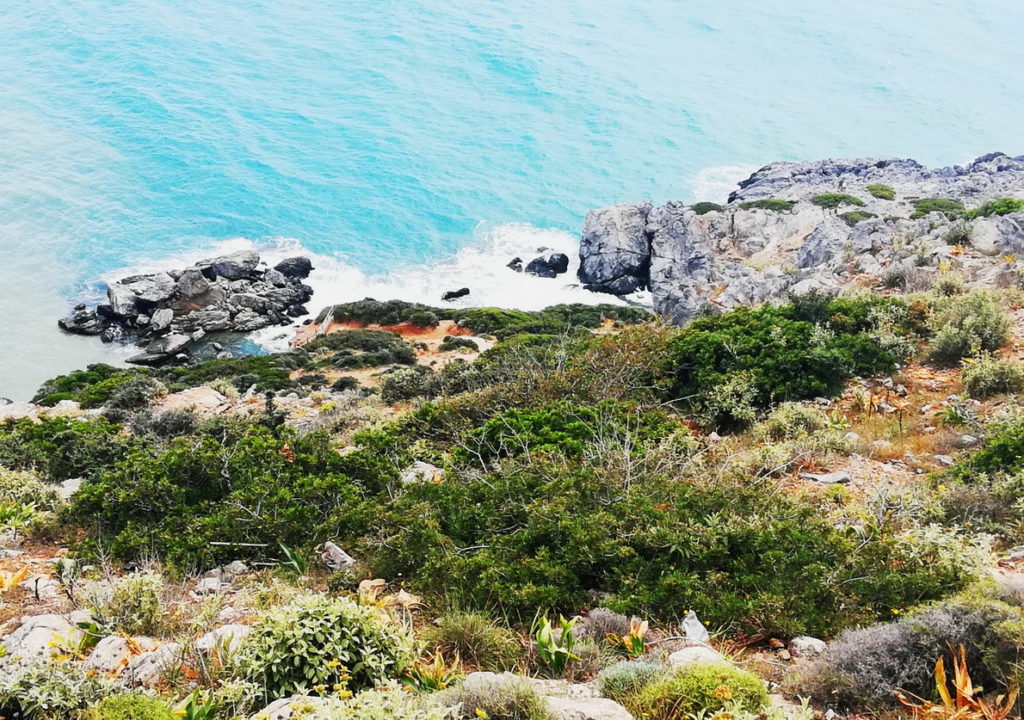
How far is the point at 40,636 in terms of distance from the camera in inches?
199

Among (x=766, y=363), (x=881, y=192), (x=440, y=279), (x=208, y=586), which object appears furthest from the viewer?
(x=881, y=192)

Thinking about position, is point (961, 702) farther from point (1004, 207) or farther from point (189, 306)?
point (189, 306)

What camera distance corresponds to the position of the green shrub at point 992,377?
33.2 feet

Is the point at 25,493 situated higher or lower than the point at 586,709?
lower

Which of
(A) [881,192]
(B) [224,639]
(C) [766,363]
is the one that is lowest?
(B) [224,639]

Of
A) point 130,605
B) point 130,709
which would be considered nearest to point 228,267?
point 130,605

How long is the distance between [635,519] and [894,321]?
875 centimetres

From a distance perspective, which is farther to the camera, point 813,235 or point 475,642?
point 813,235

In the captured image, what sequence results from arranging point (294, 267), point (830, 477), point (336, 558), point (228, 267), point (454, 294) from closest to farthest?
point (336, 558), point (830, 477), point (228, 267), point (294, 267), point (454, 294)

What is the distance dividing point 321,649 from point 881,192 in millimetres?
40850

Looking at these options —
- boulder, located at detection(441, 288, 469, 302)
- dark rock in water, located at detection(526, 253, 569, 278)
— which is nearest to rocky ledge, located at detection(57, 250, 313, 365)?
boulder, located at detection(441, 288, 469, 302)

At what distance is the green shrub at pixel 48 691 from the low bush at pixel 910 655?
14.3 ft

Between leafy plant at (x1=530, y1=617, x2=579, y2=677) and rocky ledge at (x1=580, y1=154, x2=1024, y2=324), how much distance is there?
565 inches

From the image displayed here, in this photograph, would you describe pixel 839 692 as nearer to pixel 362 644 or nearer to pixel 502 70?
pixel 362 644
